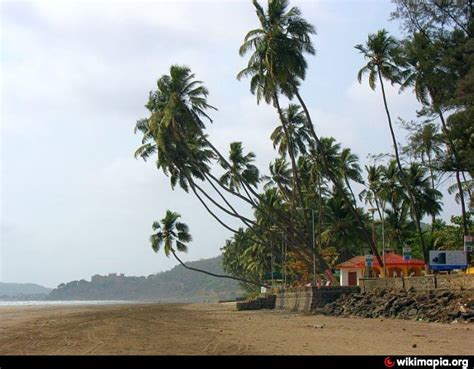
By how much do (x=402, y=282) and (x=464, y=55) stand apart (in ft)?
39.3

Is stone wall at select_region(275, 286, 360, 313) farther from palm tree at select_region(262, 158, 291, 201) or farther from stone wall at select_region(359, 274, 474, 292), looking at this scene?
palm tree at select_region(262, 158, 291, 201)

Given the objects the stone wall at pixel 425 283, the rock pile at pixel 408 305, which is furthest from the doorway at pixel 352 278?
the rock pile at pixel 408 305

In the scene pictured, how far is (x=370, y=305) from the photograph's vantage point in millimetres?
29281

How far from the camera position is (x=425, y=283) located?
27.8 m

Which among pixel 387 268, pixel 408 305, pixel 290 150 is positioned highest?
pixel 290 150

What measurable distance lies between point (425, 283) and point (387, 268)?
59.0ft

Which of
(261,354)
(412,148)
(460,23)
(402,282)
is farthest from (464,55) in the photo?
(261,354)

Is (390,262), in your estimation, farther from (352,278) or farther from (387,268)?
(352,278)
